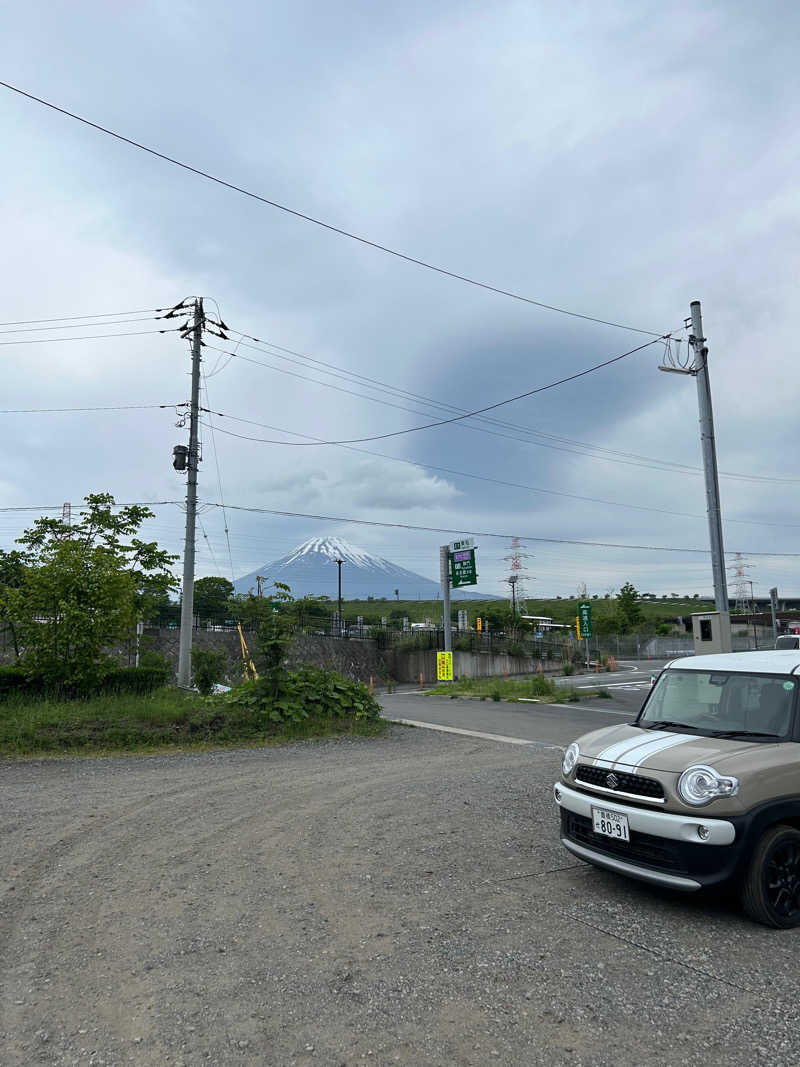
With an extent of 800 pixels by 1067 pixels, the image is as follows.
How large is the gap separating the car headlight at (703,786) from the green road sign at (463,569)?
31.9 metres

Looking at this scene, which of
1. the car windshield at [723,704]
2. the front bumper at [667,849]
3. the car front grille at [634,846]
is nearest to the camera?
the front bumper at [667,849]

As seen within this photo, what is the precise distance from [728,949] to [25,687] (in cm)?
1396

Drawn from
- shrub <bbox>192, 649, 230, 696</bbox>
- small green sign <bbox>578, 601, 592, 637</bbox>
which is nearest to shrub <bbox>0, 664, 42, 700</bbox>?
shrub <bbox>192, 649, 230, 696</bbox>

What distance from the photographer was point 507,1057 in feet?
10.2

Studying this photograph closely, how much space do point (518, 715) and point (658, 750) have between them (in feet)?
53.0

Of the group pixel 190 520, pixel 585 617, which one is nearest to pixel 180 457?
pixel 190 520

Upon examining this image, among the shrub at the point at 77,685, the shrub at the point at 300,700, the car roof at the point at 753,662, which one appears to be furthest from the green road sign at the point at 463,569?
the car roof at the point at 753,662

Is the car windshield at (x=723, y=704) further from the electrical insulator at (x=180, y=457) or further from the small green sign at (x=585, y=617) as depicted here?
the small green sign at (x=585, y=617)

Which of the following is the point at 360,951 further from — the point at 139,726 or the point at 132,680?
the point at 132,680

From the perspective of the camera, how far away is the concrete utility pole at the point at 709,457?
14594mm

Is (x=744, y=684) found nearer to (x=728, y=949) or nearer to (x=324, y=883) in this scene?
(x=728, y=949)

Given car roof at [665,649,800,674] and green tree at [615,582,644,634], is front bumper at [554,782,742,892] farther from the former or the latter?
green tree at [615,582,644,634]

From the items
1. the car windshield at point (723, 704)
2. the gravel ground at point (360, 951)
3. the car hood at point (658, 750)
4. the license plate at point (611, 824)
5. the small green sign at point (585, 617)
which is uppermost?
the small green sign at point (585, 617)

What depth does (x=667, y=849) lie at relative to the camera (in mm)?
4574
